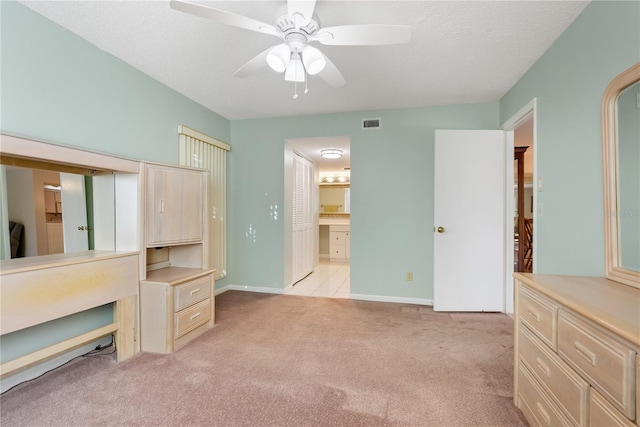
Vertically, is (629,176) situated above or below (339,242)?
above

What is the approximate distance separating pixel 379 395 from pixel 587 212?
169 centimetres

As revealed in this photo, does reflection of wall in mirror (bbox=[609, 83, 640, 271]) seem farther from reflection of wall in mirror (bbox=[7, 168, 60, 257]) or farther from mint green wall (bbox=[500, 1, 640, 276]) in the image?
reflection of wall in mirror (bbox=[7, 168, 60, 257])

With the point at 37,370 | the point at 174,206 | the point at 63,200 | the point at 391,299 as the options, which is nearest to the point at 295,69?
the point at 174,206

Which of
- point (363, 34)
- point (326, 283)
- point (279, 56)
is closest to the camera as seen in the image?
point (363, 34)

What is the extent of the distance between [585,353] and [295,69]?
2.03 meters

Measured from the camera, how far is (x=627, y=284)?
133 centimetres

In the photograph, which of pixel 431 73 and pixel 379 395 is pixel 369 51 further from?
pixel 379 395

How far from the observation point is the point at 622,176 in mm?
1403

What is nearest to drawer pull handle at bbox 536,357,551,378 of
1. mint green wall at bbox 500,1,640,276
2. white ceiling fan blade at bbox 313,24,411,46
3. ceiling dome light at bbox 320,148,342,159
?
mint green wall at bbox 500,1,640,276

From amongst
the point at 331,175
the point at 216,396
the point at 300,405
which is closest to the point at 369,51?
the point at 300,405

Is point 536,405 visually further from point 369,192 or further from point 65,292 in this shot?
point 65,292

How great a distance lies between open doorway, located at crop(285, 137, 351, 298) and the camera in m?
3.95

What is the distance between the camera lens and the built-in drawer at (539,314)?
1.21 meters

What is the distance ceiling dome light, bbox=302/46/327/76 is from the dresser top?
168 cm
